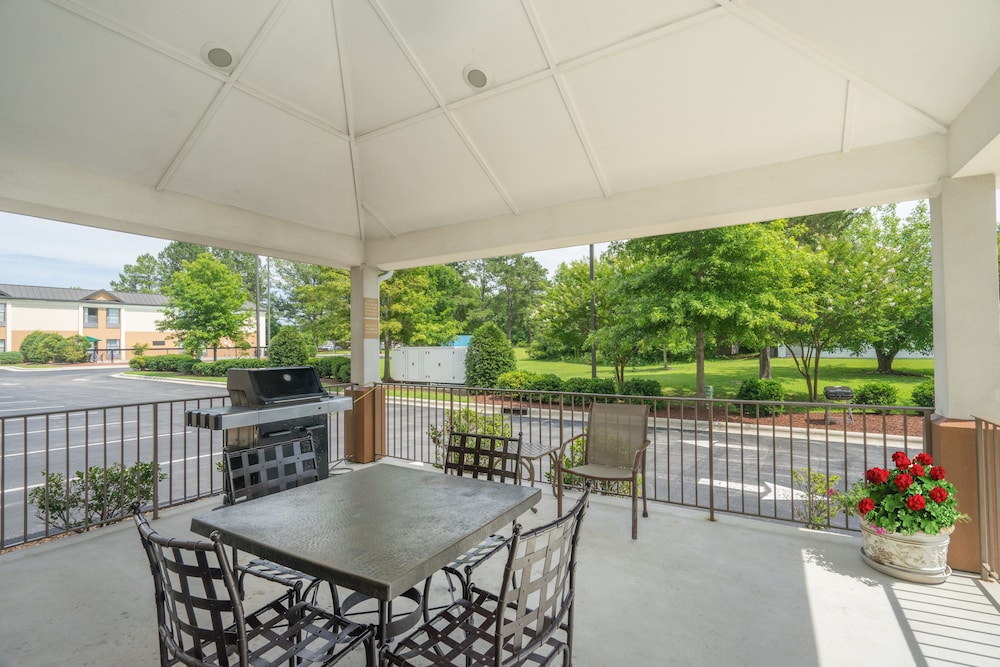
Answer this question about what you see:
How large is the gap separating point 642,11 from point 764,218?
1.93 m

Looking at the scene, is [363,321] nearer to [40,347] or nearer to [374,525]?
[374,525]

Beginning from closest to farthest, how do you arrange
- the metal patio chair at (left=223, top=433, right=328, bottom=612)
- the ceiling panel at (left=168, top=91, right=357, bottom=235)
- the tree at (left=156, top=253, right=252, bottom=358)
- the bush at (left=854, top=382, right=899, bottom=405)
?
the metal patio chair at (left=223, top=433, right=328, bottom=612), the ceiling panel at (left=168, top=91, right=357, bottom=235), the bush at (left=854, top=382, right=899, bottom=405), the tree at (left=156, top=253, right=252, bottom=358)

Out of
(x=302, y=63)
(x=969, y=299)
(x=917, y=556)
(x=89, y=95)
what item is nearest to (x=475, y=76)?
(x=302, y=63)

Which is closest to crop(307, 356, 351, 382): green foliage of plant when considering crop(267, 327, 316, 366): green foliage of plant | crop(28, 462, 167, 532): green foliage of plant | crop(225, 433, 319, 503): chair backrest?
crop(267, 327, 316, 366): green foliage of plant

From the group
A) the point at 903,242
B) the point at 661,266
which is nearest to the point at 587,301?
the point at 661,266

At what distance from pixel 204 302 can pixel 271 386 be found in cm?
1930

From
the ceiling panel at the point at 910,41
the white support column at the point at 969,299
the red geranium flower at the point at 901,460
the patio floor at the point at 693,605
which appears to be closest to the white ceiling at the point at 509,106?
the ceiling panel at the point at 910,41

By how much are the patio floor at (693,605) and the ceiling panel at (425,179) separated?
3.19 metres

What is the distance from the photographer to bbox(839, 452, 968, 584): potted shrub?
279 cm

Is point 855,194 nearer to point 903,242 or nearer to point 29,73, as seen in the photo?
point 29,73

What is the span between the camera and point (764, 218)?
12.4 ft

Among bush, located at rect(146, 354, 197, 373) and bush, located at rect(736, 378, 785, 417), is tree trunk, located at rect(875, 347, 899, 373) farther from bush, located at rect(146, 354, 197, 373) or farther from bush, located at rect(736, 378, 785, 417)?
bush, located at rect(146, 354, 197, 373)

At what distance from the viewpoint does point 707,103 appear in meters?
3.17

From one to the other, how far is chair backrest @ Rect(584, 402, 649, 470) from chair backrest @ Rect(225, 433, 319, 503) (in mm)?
2299
